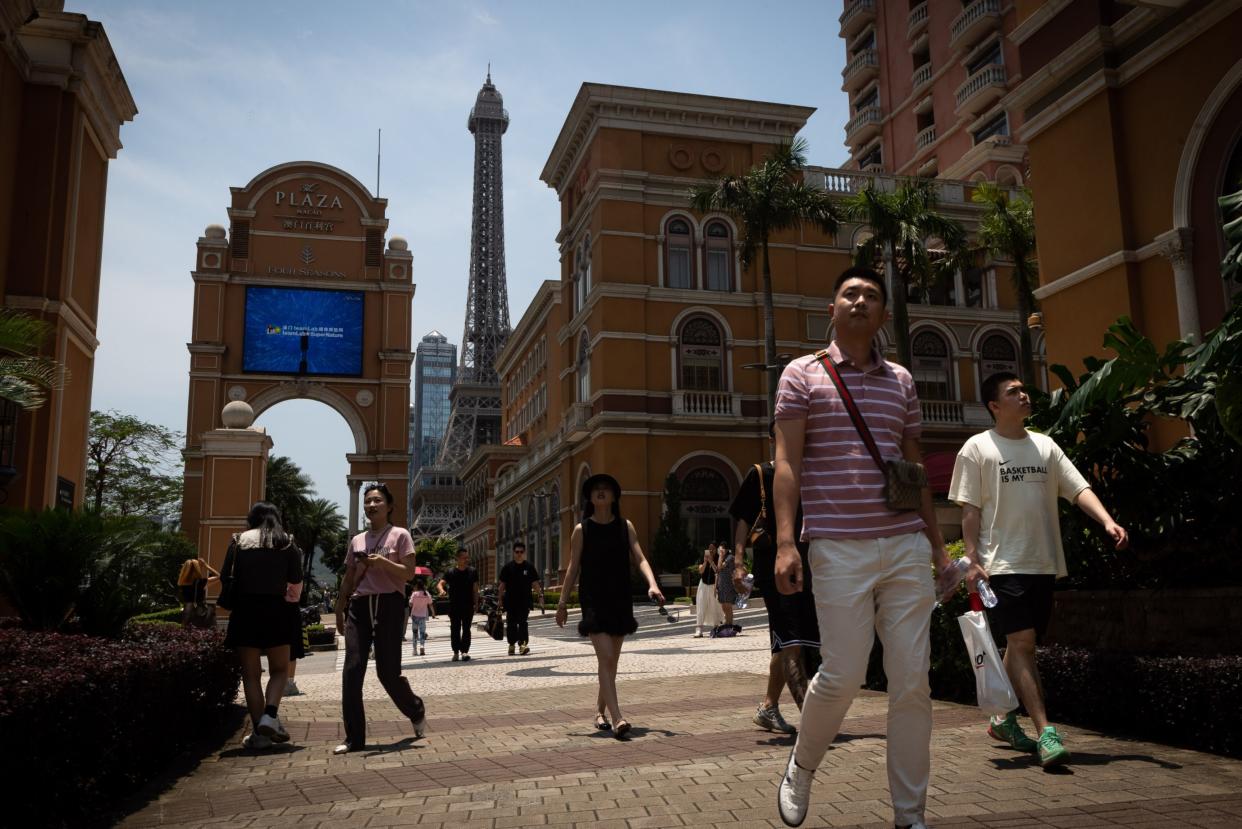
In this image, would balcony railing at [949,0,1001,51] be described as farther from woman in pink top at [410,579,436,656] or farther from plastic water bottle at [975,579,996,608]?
plastic water bottle at [975,579,996,608]

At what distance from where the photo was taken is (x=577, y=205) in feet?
126

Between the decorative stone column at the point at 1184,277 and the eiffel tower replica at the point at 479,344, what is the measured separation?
7809 centimetres

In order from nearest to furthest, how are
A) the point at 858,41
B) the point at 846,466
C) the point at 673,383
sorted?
the point at 846,466 → the point at 673,383 → the point at 858,41

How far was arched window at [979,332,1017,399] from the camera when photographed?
38375mm

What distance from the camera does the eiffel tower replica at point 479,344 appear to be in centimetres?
10588

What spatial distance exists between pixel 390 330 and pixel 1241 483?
33.2 meters

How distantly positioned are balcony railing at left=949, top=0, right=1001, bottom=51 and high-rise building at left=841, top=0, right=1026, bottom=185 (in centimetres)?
4

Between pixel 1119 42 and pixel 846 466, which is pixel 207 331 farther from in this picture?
pixel 846 466

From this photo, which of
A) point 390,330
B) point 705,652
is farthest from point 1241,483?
point 390,330

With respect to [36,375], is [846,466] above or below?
below

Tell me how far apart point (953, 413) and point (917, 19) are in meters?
19.5

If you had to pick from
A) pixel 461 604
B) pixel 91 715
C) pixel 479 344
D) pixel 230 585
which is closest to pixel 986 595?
pixel 91 715

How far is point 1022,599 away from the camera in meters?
5.42

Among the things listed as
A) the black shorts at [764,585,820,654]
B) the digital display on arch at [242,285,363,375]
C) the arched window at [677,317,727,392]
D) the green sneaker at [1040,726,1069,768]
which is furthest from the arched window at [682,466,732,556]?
the green sneaker at [1040,726,1069,768]
